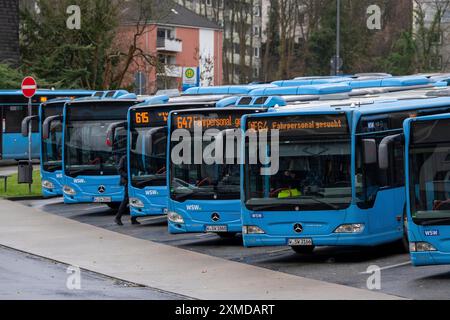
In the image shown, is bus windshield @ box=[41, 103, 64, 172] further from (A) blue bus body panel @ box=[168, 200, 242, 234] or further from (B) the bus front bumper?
(B) the bus front bumper

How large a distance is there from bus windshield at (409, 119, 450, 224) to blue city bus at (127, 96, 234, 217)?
30.5ft

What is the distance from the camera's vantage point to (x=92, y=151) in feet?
97.6

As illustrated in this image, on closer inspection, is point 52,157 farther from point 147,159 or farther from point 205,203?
point 205,203

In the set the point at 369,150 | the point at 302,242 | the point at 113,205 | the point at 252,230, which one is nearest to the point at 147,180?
the point at 113,205

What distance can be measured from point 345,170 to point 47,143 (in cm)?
1510

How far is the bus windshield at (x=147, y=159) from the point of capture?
85.0 feet


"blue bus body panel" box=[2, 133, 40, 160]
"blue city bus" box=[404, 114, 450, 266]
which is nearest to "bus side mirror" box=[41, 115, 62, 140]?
"blue bus body panel" box=[2, 133, 40, 160]

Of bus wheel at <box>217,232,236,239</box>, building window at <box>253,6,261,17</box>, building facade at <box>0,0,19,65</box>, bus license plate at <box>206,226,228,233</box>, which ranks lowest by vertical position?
bus wheel at <box>217,232,236,239</box>

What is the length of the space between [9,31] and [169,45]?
35872 millimetres

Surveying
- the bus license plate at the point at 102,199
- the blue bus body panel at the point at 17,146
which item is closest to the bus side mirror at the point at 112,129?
the bus license plate at the point at 102,199

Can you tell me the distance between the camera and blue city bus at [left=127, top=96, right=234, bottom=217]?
85.1 feet

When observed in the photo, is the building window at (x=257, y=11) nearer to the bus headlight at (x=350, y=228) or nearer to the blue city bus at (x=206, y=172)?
the blue city bus at (x=206, y=172)

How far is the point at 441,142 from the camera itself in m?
16.7
